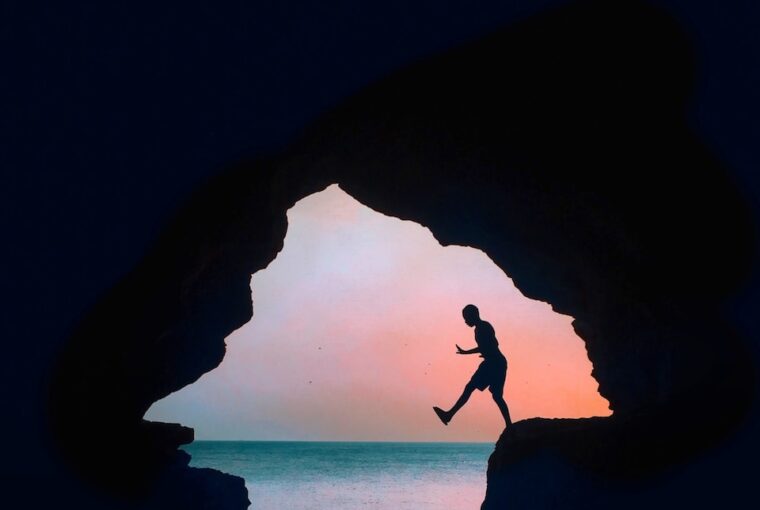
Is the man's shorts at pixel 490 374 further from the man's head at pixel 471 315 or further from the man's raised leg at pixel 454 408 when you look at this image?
the man's head at pixel 471 315

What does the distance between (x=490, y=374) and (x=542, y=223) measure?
1981 mm

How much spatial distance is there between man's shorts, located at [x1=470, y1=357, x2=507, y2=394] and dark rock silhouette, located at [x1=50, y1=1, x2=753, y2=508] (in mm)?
766

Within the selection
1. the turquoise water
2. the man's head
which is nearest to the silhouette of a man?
the man's head

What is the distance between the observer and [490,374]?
7.96 m

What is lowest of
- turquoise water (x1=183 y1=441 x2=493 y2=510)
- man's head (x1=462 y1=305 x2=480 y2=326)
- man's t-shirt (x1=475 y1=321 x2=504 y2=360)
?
turquoise water (x1=183 y1=441 x2=493 y2=510)

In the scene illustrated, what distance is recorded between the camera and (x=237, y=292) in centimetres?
880

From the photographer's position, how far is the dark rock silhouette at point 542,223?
4863 millimetres

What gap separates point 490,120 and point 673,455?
10.7ft

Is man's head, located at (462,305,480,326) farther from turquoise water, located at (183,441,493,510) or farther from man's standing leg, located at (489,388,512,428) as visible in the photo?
turquoise water, located at (183,441,493,510)

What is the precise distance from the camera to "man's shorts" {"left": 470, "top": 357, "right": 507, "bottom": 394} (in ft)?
26.1

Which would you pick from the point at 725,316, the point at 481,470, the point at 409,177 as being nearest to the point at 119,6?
the point at 409,177

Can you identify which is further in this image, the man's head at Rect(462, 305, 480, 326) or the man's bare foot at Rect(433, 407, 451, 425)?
the man's head at Rect(462, 305, 480, 326)

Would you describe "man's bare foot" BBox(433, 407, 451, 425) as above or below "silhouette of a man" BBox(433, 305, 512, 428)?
below

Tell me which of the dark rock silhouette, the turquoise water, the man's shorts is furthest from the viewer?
the turquoise water
